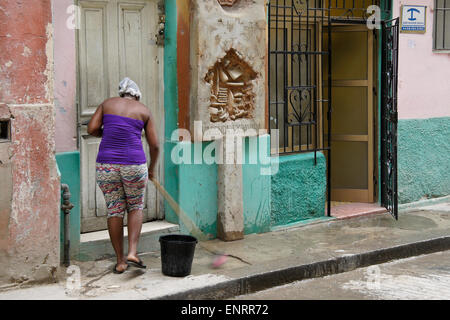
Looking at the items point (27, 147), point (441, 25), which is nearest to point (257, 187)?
point (27, 147)

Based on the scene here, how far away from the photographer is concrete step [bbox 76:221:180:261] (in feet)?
20.6

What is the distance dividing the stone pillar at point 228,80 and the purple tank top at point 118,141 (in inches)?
46.3

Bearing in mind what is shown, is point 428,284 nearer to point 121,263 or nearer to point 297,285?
point 297,285

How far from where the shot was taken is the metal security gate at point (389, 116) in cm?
809

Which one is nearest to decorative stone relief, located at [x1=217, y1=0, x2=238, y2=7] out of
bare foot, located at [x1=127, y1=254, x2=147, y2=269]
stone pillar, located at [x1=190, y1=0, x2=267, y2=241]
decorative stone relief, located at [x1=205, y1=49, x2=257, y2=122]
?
stone pillar, located at [x1=190, y1=0, x2=267, y2=241]

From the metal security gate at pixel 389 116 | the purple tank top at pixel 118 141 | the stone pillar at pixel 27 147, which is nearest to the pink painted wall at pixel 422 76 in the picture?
the metal security gate at pixel 389 116

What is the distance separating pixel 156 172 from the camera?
6965 millimetres

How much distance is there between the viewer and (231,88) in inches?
281

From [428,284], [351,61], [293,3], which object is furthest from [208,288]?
[351,61]

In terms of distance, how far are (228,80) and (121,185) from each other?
185 cm

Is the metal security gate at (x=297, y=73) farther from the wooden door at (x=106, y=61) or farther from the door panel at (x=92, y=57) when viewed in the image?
the door panel at (x=92, y=57)

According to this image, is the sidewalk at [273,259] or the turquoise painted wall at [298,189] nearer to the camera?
the sidewalk at [273,259]

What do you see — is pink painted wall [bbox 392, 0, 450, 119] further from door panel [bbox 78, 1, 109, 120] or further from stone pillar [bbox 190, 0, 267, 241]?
door panel [bbox 78, 1, 109, 120]

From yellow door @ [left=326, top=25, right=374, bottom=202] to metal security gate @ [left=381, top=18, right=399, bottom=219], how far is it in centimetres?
17
